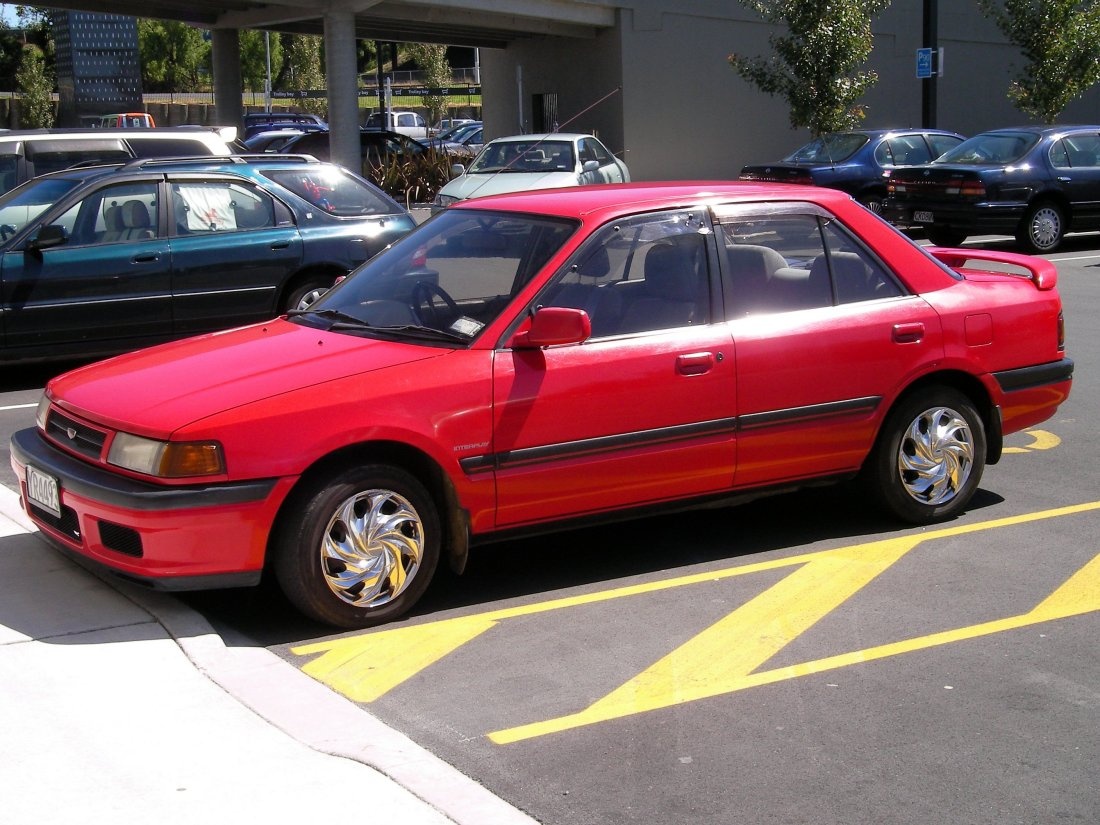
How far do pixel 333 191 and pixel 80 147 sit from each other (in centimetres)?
567

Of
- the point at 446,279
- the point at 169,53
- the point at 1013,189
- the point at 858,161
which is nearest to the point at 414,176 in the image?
the point at 858,161

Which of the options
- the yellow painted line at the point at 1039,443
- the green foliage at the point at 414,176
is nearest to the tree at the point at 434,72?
the green foliage at the point at 414,176

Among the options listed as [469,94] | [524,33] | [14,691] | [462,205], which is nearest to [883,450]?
[462,205]

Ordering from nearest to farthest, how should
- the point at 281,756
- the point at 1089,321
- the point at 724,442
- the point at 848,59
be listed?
the point at 281,756 → the point at 724,442 → the point at 1089,321 → the point at 848,59

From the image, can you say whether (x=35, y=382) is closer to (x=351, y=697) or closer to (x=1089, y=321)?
(x=351, y=697)

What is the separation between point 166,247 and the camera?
1032 cm

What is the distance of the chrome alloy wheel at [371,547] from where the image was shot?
5008mm

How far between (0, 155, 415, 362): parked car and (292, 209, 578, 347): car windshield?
14.6ft

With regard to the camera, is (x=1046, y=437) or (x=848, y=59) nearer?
(x=1046, y=437)

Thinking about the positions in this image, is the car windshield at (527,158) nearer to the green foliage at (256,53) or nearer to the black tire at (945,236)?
the black tire at (945,236)

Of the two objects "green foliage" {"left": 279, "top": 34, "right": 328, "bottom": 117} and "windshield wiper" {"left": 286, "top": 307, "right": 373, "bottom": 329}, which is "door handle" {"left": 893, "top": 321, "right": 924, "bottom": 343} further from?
"green foliage" {"left": 279, "top": 34, "right": 328, "bottom": 117}

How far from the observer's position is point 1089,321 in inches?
497

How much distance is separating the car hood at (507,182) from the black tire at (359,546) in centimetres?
1488

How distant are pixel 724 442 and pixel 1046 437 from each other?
340 centimetres
